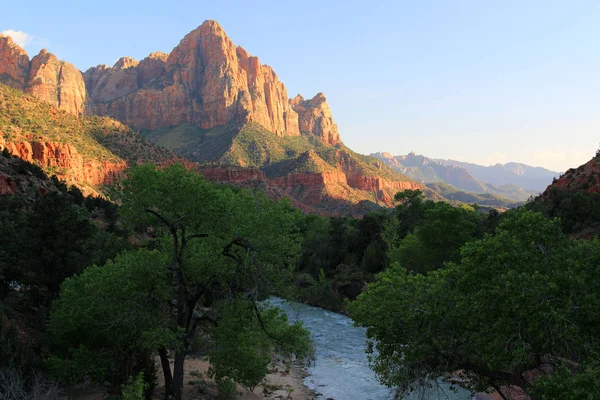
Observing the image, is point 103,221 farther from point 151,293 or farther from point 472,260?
point 472,260

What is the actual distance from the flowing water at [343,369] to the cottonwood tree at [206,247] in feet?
6.06

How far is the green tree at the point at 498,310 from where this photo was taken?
11.8 m

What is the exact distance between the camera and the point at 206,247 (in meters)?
16.7

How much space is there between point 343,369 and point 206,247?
17.0m

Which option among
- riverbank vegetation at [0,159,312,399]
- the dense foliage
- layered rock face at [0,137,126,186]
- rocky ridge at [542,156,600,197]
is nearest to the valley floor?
riverbank vegetation at [0,159,312,399]

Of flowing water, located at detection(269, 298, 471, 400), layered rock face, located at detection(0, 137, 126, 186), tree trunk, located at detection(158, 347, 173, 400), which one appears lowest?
flowing water, located at detection(269, 298, 471, 400)

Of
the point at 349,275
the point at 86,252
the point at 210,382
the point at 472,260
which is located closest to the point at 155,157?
the point at 349,275

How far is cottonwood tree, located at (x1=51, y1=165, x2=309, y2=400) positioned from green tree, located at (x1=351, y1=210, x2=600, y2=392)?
12.0 feet

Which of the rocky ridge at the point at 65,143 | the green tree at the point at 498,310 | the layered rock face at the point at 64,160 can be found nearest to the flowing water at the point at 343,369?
the green tree at the point at 498,310

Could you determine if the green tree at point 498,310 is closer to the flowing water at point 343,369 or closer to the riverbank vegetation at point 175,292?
the flowing water at point 343,369

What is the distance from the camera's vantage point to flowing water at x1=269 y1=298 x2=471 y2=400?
24312 mm

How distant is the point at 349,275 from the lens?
192ft

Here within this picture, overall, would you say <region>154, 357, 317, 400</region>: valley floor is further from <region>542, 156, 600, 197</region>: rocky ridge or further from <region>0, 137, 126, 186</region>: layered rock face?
<region>0, 137, 126, 186</region>: layered rock face

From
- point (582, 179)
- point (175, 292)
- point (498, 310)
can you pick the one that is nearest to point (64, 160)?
point (175, 292)
